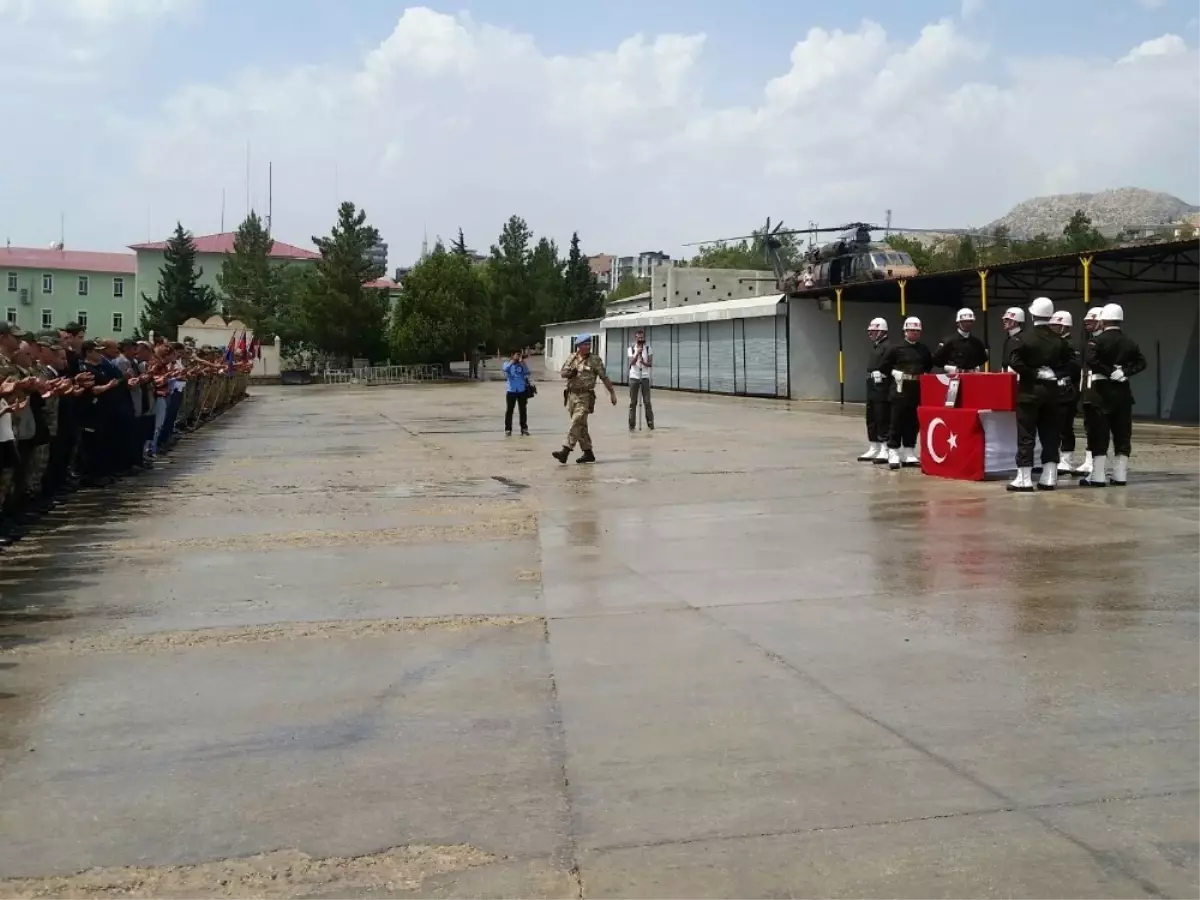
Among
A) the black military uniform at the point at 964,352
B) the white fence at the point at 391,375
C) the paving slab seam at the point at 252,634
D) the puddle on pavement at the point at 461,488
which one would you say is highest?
the white fence at the point at 391,375

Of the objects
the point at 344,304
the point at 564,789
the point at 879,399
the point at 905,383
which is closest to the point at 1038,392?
the point at 905,383

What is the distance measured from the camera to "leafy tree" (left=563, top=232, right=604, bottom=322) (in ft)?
328

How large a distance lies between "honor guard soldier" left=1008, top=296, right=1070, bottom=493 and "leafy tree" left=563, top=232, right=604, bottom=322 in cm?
8677

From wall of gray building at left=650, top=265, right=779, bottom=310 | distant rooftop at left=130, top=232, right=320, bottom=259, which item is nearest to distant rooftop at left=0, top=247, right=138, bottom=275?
distant rooftop at left=130, top=232, right=320, bottom=259

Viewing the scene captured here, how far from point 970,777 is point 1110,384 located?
370 inches

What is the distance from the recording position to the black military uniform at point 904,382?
15000 mm

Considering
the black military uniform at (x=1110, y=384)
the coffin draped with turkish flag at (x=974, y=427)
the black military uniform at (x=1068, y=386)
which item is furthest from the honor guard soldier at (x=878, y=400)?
the black military uniform at (x=1110, y=384)

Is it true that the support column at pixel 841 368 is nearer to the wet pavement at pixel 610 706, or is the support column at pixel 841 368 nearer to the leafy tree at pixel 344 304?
the wet pavement at pixel 610 706

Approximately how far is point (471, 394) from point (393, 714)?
40506 millimetres

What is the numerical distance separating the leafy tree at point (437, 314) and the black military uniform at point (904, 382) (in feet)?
179

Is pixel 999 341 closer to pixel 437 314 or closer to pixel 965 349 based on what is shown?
pixel 965 349

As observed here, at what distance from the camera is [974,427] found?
44.7ft

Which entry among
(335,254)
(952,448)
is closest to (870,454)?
(952,448)

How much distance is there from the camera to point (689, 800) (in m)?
4.18
